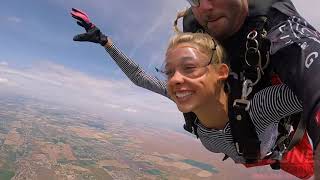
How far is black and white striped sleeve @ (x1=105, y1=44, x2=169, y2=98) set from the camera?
3971 millimetres

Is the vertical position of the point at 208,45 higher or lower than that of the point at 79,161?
higher

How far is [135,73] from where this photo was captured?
4121 mm

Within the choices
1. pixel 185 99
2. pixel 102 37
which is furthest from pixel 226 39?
pixel 102 37

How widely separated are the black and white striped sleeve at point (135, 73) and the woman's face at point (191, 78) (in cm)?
120

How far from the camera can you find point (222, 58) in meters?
2.75

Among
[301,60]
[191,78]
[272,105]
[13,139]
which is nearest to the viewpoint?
[301,60]

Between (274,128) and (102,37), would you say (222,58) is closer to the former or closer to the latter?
(274,128)

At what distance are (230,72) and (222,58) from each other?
149 millimetres

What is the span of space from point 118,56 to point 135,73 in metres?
0.33

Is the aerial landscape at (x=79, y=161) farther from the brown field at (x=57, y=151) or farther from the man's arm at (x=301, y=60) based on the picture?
the man's arm at (x=301, y=60)

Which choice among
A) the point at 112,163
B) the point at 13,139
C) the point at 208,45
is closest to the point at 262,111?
the point at 208,45

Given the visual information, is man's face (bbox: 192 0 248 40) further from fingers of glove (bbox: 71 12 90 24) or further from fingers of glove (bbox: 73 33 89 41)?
fingers of glove (bbox: 71 12 90 24)

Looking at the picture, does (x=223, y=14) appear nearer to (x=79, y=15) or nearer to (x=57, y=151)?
(x=79, y=15)

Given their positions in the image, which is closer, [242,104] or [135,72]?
[242,104]
